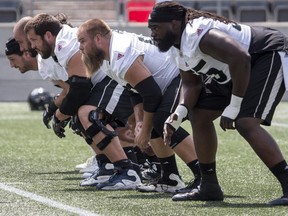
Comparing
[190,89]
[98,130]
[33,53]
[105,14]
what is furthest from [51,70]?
[105,14]

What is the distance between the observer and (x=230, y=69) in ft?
21.2

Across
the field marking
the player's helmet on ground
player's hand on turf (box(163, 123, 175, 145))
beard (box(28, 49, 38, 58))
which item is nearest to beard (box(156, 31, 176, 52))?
player's hand on turf (box(163, 123, 175, 145))

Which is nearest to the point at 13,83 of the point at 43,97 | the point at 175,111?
the point at 43,97

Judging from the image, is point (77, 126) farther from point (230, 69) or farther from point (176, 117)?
point (230, 69)

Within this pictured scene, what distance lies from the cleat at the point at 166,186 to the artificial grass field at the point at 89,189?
0.13 m

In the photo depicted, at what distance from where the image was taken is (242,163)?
993 centimetres

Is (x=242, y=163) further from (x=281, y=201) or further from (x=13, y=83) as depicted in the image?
(x=13, y=83)

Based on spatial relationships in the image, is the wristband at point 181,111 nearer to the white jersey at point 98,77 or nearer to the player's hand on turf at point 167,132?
the player's hand on turf at point 167,132

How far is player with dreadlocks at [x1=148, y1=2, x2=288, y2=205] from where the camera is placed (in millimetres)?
6500

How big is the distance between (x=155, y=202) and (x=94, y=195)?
2.11 feet

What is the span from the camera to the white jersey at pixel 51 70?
855 centimetres

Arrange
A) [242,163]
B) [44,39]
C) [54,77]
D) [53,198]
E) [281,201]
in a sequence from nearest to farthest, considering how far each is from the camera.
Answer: [281,201], [53,198], [44,39], [54,77], [242,163]

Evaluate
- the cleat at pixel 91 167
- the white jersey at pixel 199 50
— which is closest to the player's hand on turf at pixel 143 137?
the white jersey at pixel 199 50

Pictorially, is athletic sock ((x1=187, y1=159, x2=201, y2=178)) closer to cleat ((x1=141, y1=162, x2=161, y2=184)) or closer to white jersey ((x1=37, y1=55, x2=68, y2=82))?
cleat ((x1=141, y1=162, x2=161, y2=184))
